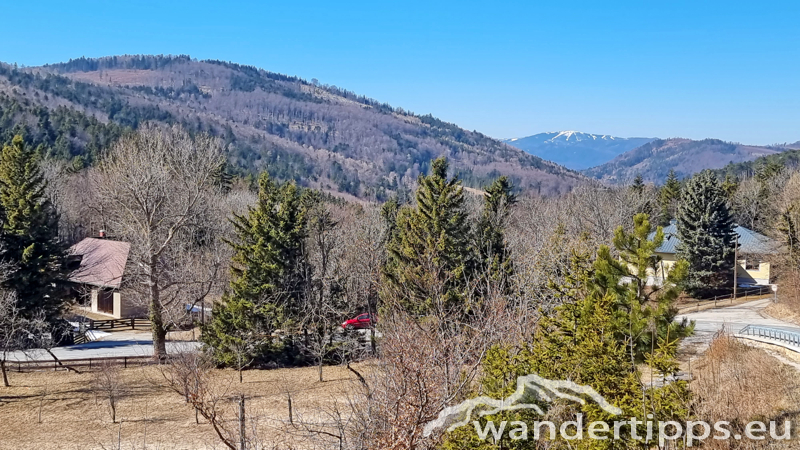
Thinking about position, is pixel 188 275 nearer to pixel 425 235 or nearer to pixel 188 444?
pixel 425 235

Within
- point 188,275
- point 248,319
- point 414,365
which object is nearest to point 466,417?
point 414,365

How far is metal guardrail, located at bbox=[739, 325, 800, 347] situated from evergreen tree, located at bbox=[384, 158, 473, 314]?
11.9 meters

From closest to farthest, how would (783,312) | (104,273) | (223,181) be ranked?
(783,312), (104,273), (223,181)

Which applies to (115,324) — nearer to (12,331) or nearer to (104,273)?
(104,273)

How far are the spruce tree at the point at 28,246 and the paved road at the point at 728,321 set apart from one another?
31351 mm

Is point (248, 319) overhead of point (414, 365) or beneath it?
beneath

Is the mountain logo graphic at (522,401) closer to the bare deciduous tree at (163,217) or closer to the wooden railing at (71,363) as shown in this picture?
the bare deciduous tree at (163,217)

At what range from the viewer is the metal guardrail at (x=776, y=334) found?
2134 centimetres

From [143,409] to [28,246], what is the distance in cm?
1474

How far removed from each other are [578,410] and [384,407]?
4.22 metres

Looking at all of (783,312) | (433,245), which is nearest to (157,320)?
(433,245)

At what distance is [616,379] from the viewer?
Answer: 1085cm

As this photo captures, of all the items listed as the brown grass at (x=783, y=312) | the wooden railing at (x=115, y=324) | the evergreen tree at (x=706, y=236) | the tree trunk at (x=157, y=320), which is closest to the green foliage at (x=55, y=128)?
the wooden railing at (x=115, y=324)

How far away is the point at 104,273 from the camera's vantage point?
41000 mm
